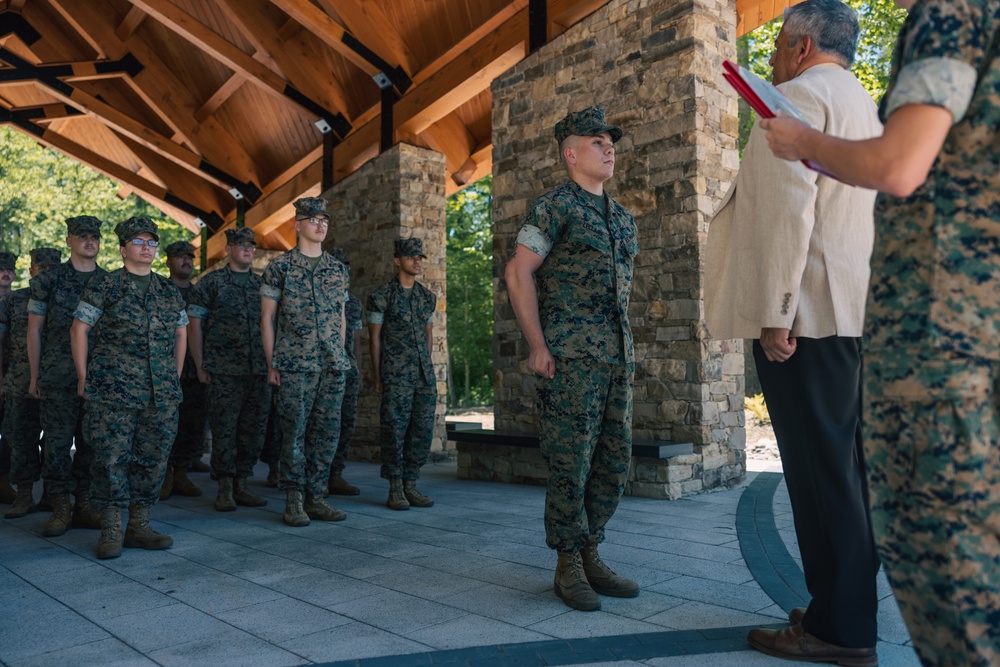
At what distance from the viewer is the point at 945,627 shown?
4.16 ft

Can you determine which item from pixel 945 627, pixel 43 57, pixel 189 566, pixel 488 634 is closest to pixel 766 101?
pixel 945 627

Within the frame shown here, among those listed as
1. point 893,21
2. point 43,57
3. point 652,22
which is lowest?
point 652,22

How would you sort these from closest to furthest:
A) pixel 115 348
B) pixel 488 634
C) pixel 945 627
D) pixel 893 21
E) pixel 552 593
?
pixel 945 627
pixel 488 634
pixel 552 593
pixel 115 348
pixel 893 21

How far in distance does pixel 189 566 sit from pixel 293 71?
303 inches

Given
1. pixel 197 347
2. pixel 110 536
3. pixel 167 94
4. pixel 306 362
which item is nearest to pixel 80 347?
pixel 110 536

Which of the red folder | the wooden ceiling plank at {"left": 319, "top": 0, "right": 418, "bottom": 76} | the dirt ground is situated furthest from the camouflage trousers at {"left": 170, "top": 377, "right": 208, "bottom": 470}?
the red folder

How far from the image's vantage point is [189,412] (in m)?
6.36

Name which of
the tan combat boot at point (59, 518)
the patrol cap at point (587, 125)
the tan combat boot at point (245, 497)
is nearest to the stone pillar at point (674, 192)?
the patrol cap at point (587, 125)

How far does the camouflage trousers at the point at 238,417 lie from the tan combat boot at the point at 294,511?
38.1 inches

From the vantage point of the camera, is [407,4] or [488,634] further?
[407,4]

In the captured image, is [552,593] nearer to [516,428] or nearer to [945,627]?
[945,627]

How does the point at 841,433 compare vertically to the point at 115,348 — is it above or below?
below

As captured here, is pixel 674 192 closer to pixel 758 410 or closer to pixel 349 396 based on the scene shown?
pixel 349 396

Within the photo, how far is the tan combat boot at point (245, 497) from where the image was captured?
5.47 metres
